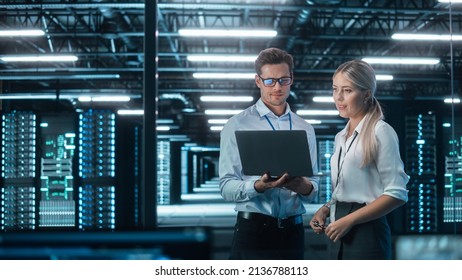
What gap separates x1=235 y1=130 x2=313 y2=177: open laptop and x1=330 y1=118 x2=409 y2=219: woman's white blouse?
0.31 ft

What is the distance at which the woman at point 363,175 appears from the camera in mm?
1446

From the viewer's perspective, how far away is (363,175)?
58.8 inches

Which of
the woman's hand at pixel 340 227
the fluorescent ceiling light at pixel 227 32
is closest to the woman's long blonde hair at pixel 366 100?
the woman's hand at pixel 340 227

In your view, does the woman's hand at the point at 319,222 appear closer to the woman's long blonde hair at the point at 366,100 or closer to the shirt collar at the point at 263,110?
the woman's long blonde hair at the point at 366,100

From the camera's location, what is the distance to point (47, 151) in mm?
6684

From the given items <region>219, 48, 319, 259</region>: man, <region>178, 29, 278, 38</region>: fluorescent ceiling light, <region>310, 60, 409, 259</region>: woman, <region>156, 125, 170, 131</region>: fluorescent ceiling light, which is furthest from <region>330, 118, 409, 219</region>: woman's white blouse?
<region>156, 125, 170, 131</region>: fluorescent ceiling light

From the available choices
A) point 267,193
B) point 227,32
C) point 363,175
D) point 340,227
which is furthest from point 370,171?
point 227,32

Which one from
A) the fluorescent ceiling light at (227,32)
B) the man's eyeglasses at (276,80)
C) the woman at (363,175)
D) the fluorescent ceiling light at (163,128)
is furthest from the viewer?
the fluorescent ceiling light at (163,128)

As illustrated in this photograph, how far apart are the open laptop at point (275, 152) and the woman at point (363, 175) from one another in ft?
0.36

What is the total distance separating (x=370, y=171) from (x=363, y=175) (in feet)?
0.07

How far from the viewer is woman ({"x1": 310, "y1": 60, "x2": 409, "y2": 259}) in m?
1.45

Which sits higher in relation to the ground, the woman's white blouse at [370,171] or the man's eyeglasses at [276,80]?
the man's eyeglasses at [276,80]

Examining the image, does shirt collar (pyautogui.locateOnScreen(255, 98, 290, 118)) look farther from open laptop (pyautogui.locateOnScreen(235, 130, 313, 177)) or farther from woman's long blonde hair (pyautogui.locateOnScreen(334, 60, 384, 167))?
woman's long blonde hair (pyautogui.locateOnScreen(334, 60, 384, 167))
